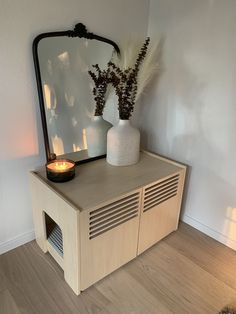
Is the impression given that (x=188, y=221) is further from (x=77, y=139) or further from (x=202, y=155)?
(x=77, y=139)

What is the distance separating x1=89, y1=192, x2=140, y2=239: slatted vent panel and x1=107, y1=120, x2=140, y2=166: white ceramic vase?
30cm

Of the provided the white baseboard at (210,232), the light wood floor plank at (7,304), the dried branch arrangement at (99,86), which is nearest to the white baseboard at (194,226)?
the white baseboard at (210,232)

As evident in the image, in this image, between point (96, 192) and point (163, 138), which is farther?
point (163, 138)

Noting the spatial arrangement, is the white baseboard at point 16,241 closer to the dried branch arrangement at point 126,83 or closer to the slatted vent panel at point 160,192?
the slatted vent panel at point 160,192

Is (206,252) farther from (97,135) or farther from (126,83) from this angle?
A: (126,83)

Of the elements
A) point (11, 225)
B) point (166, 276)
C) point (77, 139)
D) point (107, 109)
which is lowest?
point (166, 276)

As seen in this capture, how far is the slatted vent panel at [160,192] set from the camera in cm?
146

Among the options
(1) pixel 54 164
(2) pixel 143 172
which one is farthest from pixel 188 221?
(1) pixel 54 164

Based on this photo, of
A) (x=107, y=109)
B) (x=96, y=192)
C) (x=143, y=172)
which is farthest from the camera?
(x=107, y=109)

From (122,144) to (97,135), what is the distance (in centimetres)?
19

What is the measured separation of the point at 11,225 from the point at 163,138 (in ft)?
4.00

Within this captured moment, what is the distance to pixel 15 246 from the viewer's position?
1.63 m

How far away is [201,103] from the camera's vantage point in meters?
1.65

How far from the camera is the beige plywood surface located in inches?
49.3
